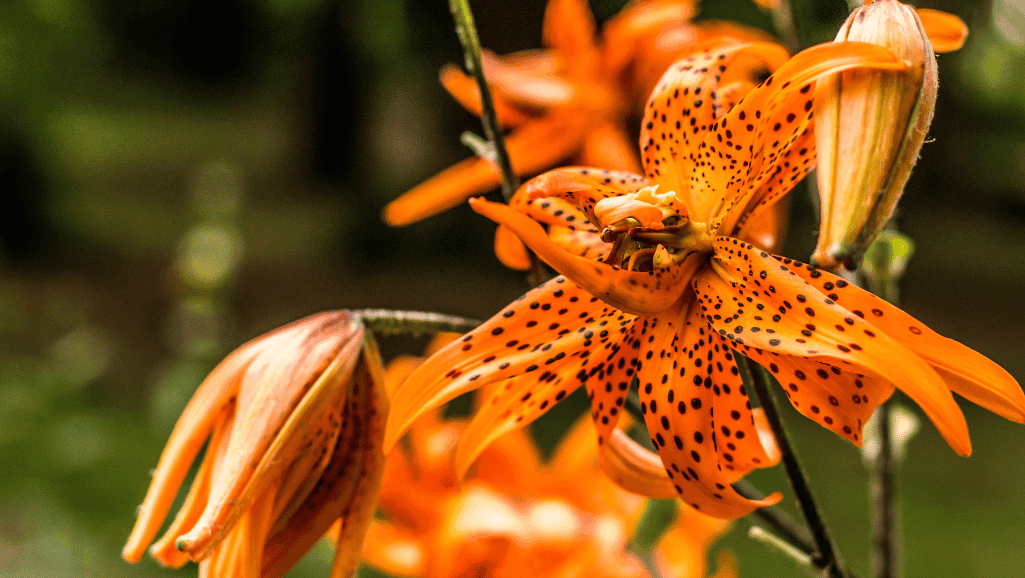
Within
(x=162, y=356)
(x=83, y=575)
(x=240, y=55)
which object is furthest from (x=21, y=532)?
(x=240, y=55)

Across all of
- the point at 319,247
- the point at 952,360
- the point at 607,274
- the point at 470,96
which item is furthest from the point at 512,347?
the point at 319,247

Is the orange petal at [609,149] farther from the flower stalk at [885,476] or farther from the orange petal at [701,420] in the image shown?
the orange petal at [701,420]

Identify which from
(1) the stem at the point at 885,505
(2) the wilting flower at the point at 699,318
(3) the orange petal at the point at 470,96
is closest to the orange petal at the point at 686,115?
(2) the wilting flower at the point at 699,318

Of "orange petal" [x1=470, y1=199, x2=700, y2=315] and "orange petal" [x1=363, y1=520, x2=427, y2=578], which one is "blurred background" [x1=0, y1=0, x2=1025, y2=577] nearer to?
"orange petal" [x1=363, y1=520, x2=427, y2=578]

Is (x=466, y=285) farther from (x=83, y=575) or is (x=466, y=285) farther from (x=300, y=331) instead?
(x=300, y=331)

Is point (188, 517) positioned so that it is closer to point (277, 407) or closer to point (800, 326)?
point (277, 407)

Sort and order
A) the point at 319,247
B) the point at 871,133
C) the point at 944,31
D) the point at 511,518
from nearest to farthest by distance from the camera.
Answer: the point at 871,133, the point at 944,31, the point at 511,518, the point at 319,247
